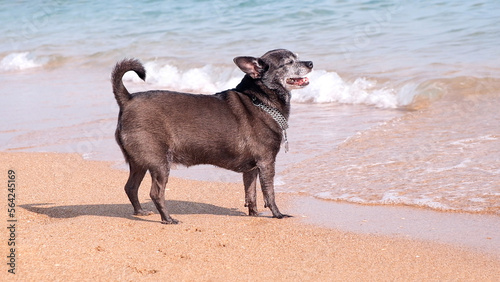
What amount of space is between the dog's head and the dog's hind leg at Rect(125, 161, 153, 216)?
1401mm

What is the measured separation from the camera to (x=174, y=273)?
4473 millimetres

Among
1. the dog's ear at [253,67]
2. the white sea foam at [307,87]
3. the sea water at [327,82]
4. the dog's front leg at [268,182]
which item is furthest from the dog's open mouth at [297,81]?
the white sea foam at [307,87]

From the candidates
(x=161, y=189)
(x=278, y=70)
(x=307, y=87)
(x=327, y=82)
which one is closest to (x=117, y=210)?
(x=161, y=189)

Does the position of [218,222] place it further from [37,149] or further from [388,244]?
[37,149]

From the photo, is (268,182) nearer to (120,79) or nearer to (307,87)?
(120,79)

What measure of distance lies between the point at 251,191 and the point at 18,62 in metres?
15.2

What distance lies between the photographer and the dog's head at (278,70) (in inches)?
249

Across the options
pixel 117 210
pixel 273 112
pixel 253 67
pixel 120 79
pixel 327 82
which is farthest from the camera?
pixel 327 82

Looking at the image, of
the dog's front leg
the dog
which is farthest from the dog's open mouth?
→ the dog's front leg

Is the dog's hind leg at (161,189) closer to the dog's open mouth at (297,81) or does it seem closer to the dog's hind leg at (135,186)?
the dog's hind leg at (135,186)

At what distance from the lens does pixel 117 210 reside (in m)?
6.45

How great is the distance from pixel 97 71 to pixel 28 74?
2.25 m

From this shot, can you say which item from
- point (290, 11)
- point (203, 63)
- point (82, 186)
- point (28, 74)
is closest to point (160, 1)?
point (290, 11)

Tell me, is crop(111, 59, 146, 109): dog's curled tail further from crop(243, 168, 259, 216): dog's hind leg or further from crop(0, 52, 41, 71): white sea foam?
crop(0, 52, 41, 71): white sea foam
